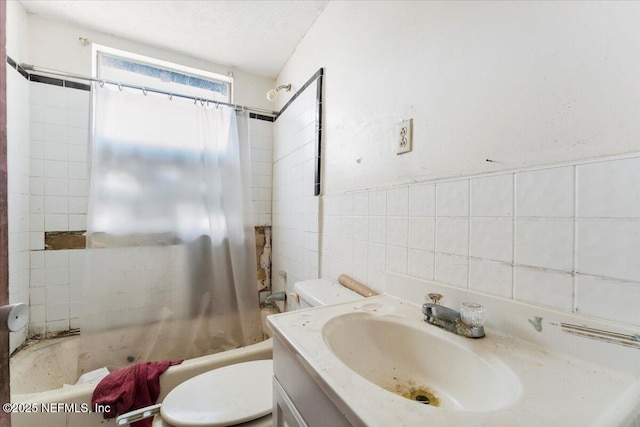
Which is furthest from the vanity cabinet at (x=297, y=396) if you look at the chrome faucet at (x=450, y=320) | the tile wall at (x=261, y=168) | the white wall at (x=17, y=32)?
the white wall at (x=17, y=32)

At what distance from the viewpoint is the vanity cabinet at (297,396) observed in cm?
46

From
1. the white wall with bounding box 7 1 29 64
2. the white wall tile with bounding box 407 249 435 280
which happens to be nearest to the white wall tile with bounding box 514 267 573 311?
the white wall tile with bounding box 407 249 435 280

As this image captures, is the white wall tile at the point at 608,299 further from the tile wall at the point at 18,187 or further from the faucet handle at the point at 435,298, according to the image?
the tile wall at the point at 18,187

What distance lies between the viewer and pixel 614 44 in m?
0.50

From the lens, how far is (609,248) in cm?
49

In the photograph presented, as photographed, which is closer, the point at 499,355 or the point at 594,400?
the point at 594,400

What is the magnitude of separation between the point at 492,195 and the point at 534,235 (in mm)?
132

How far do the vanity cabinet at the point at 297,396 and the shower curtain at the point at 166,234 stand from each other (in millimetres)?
1178

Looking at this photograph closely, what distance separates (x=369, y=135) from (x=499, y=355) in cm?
88

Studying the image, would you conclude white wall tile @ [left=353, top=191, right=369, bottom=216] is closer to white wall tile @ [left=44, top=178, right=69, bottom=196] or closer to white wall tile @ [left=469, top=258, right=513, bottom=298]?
white wall tile @ [left=469, top=258, right=513, bottom=298]

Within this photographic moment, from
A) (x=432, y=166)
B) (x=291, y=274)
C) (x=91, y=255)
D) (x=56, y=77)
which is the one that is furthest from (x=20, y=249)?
(x=432, y=166)

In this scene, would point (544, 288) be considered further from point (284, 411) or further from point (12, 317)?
point (12, 317)

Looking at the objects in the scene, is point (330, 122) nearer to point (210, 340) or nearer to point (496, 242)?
point (496, 242)

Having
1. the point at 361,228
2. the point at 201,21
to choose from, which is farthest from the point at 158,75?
the point at 361,228
